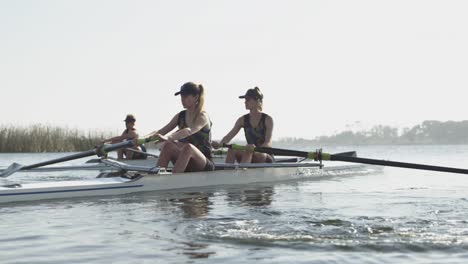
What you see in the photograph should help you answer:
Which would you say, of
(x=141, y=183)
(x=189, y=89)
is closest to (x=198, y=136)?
(x=189, y=89)

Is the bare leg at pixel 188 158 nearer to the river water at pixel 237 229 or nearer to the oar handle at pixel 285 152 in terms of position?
the river water at pixel 237 229

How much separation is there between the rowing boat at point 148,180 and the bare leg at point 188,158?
0.14 metres

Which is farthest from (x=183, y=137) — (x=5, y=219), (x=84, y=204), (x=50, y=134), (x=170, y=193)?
(x=50, y=134)

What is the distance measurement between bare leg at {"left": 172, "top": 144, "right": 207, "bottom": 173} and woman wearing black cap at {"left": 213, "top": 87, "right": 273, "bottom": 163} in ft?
4.42

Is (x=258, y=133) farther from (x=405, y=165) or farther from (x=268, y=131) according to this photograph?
(x=405, y=165)

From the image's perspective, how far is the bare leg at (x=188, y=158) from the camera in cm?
942

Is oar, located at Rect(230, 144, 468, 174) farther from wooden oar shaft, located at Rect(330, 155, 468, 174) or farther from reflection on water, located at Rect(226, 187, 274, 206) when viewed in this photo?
reflection on water, located at Rect(226, 187, 274, 206)

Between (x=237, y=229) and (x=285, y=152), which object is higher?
(x=285, y=152)

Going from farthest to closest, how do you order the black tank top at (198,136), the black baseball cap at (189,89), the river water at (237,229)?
the black tank top at (198,136)
the black baseball cap at (189,89)
the river water at (237,229)

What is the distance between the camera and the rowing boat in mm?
8000

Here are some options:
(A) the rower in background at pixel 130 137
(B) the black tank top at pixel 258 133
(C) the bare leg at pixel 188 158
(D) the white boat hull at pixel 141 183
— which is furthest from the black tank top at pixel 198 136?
(A) the rower in background at pixel 130 137

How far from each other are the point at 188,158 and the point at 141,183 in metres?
0.92

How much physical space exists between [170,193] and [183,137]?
3.02ft

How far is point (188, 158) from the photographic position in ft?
31.3
